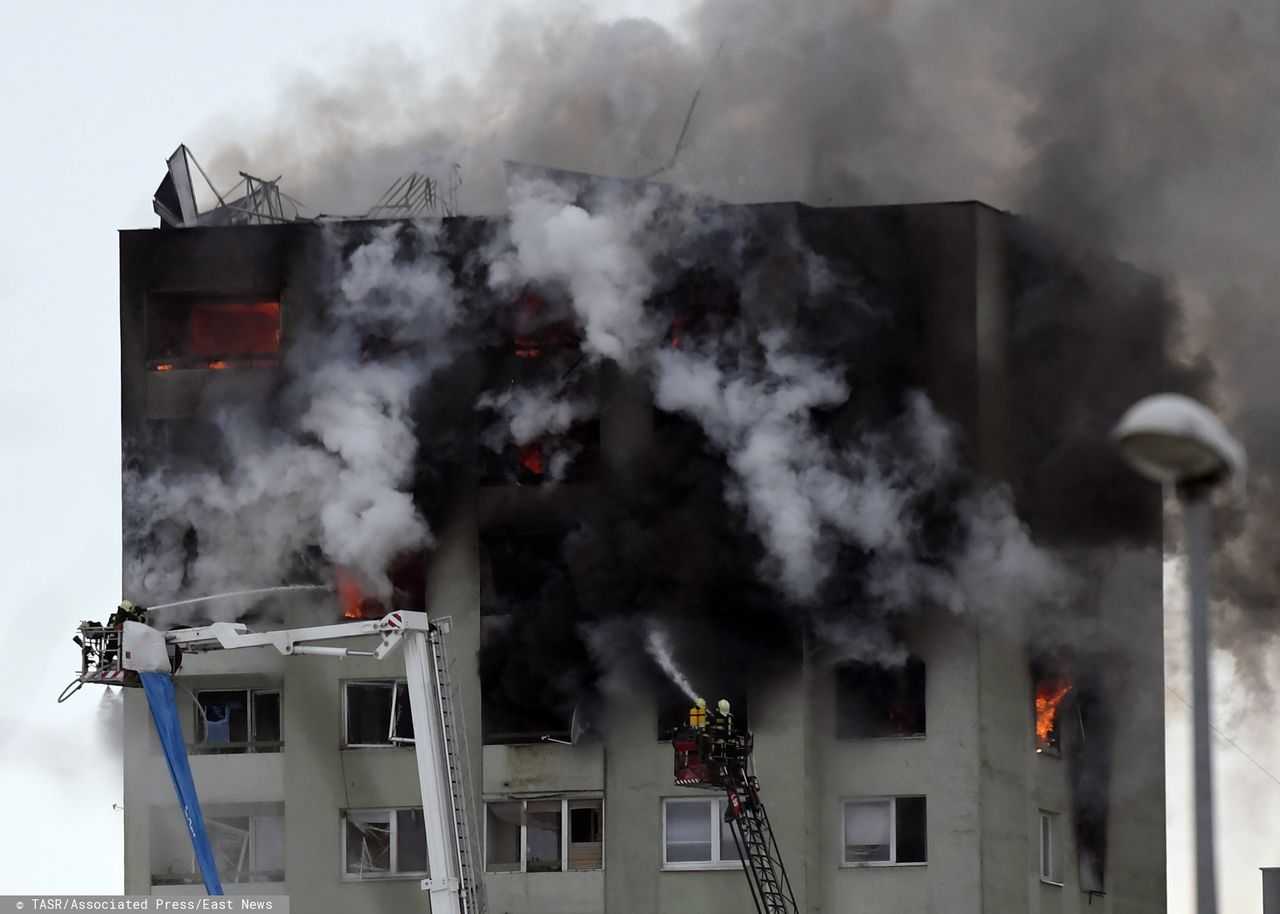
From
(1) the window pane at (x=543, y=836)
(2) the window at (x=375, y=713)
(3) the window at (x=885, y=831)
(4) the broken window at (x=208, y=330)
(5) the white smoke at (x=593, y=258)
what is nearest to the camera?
(5) the white smoke at (x=593, y=258)

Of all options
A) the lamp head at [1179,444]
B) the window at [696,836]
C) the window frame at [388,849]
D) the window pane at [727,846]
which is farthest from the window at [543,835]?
the lamp head at [1179,444]

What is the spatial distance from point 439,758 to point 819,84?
1496cm

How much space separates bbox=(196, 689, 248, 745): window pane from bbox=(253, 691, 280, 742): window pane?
0.67 feet

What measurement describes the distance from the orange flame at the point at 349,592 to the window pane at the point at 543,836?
5.04 metres

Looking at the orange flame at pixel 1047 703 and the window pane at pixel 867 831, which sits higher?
the orange flame at pixel 1047 703

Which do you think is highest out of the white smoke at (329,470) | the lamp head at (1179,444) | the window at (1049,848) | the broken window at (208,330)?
the broken window at (208,330)

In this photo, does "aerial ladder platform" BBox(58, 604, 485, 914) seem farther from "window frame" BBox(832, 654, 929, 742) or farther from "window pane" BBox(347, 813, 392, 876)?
"window frame" BBox(832, 654, 929, 742)

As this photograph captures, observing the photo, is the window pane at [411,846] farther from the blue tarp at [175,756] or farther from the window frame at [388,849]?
the blue tarp at [175,756]

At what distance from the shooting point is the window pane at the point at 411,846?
152ft

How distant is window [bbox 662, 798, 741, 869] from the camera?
45125 mm

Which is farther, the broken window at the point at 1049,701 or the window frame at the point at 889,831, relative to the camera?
the broken window at the point at 1049,701

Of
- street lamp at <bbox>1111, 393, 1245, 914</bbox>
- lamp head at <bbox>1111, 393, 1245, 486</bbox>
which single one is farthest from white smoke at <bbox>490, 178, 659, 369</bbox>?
lamp head at <bbox>1111, 393, 1245, 486</bbox>

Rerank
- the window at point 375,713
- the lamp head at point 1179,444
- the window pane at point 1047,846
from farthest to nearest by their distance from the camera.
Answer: the window at point 375,713 < the window pane at point 1047,846 < the lamp head at point 1179,444

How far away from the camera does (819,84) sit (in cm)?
4638
